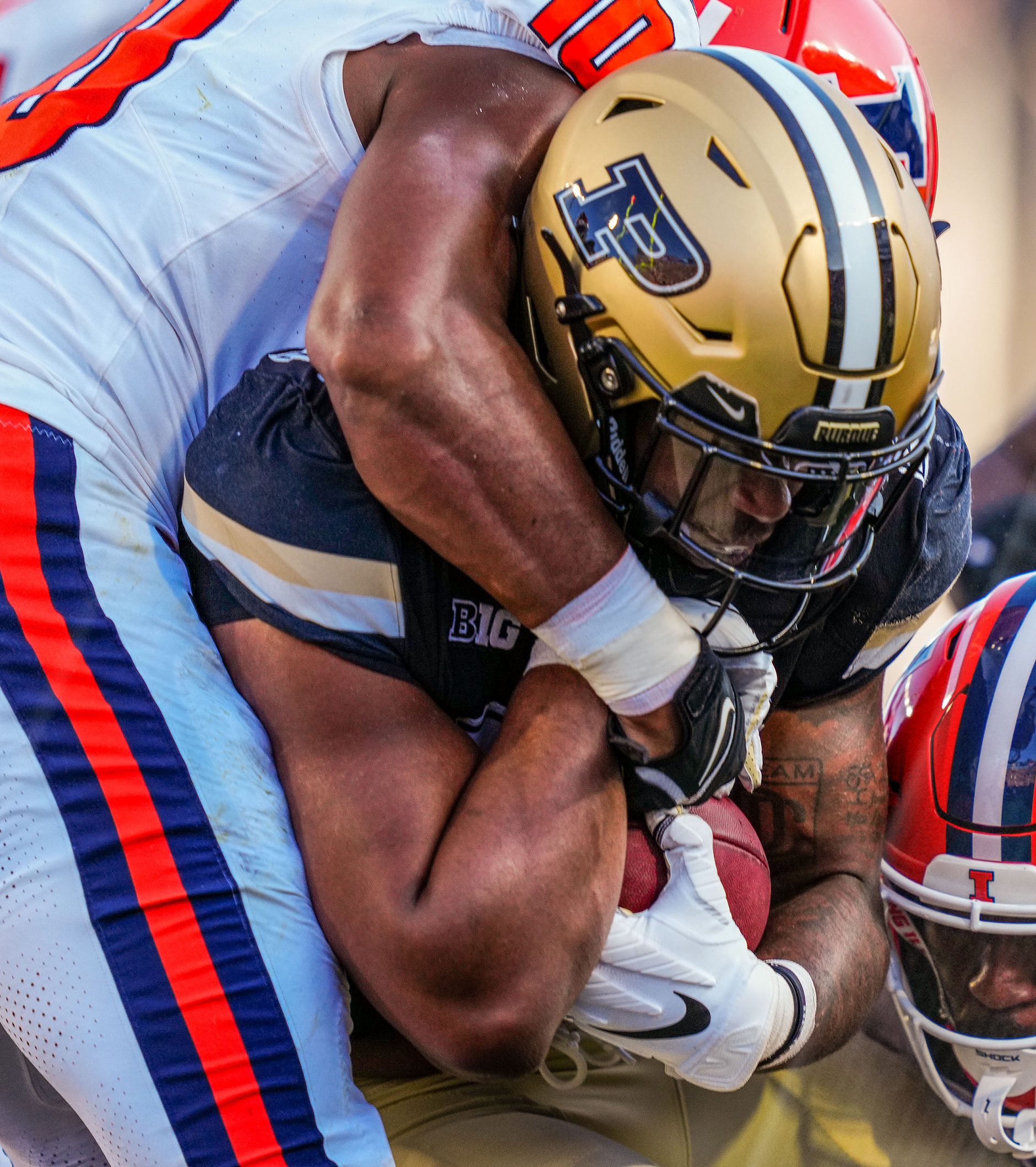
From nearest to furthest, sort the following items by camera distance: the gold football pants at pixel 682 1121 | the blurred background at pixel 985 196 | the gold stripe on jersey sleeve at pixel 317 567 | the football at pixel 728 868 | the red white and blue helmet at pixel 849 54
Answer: the gold stripe on jersey sleeve at pixel 317 567 → the football at pixel 728 868 → the gold football pants at pixel 682 1121 → the red white and blue helmet at pixel 849 54 → the blurred background at pixel 985 196

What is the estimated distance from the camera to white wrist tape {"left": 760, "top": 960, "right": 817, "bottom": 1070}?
1649mm

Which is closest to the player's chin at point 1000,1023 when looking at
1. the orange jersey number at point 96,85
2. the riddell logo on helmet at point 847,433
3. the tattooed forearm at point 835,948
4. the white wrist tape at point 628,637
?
the tattooed forearm at point 835,948

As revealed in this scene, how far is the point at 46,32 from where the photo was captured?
7.35ft

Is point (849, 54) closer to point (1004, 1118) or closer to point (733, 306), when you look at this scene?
point (733, 306)

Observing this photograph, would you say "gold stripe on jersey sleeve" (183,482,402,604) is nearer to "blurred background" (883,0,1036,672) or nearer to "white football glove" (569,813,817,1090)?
"white football glove" (569,813,817,1090)

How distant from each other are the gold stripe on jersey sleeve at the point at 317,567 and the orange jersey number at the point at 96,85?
0.57 m

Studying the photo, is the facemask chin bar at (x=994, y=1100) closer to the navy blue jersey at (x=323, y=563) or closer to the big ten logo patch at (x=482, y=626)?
the navy blue jersey at (x=323, y=563)

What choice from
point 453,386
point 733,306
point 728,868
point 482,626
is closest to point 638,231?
point 733,306

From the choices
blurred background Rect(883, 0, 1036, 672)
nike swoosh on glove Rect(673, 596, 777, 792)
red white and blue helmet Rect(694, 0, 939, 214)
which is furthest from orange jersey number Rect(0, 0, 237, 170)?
blurred background Rect(883, 0, 1036, 672)

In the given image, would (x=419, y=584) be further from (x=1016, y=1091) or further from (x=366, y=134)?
(x=1016, y=1091)

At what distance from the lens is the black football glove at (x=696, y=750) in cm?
144

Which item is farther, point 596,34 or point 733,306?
point 596,34

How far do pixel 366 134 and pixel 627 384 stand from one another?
49 centimetres

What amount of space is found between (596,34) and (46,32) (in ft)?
3.76
